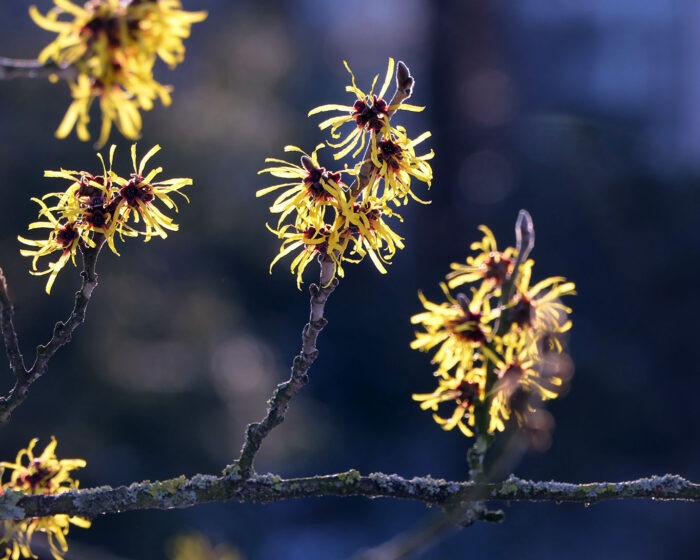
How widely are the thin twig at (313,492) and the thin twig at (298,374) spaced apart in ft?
0.09

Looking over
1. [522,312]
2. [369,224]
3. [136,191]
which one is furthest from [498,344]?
[136,191]

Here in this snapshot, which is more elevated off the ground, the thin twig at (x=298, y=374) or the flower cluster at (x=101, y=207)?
the flower cluster at (x=101, y=207)

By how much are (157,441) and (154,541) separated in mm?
394

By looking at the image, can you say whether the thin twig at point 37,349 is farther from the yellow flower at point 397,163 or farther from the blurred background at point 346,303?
the blurred background at point 346,303

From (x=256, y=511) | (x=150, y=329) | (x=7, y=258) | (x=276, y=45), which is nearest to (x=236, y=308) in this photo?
(x=150, y=329)

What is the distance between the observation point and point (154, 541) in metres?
3.39

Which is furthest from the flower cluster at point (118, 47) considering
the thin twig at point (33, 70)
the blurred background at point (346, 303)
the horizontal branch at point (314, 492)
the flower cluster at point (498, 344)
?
the blurred background at point (346, 303)

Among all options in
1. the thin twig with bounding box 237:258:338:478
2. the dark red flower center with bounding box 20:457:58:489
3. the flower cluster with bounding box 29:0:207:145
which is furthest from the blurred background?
the flower cluster with bounding box 29:0:207:145

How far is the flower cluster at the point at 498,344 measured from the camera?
773 mm

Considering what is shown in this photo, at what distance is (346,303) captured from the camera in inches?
208

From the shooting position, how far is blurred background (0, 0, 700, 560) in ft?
10.9

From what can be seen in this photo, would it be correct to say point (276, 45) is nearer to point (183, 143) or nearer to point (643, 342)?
point (183, 143)

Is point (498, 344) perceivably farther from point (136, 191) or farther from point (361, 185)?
point (136, 191)

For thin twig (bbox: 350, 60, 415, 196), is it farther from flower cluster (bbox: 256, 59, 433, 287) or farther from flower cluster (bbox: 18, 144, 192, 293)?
flower cluster (bbox: 18, 144, 192, 293)
